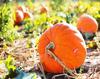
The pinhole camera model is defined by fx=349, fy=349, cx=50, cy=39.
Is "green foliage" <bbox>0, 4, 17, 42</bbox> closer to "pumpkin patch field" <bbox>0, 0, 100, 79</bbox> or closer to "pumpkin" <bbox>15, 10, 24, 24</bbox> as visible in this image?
"pumpkin patch field" <bbox>0, 0, 100, 79</bbox>

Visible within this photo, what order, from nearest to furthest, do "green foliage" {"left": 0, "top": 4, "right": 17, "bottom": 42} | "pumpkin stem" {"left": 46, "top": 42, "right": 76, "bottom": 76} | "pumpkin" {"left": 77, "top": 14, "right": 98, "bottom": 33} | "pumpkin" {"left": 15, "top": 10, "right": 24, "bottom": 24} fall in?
"pumpkin stem" {"left": 46, "top": 42, "right": 76, "bottom": 76} → "green foliage" {"left": 0, "top": 4, "right": 17, "bottom": 42} → "pumpkin" {"left": 77, "top": 14, "right": 98, "bottom": 33} → "pumpkin" {"left": 15, "top": 10, "right": 24, "bottom": 24}

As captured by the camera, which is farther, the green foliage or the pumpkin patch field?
the green foliage

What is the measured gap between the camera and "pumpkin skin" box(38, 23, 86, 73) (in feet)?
14.0

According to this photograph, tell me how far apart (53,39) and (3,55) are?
1088 mm

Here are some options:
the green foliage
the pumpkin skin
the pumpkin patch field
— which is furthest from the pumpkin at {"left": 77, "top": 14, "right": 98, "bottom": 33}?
the pumpkin skin

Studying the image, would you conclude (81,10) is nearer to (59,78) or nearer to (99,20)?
(99,20)

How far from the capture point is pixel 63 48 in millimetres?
4266

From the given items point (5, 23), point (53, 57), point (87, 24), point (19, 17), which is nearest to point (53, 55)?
point (53, 57)

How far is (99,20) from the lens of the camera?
7.75 meters

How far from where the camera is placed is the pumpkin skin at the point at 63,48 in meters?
4.27

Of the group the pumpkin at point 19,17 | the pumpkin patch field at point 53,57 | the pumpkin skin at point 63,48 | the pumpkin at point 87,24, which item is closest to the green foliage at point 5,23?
the pumpkin patch field at point 53,57

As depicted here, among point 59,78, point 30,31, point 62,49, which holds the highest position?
point 30,31

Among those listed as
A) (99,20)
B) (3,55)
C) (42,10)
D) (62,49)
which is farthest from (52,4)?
(62,49)

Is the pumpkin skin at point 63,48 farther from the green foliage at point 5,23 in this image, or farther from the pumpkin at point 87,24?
the pumpkin at point 87,24
